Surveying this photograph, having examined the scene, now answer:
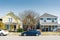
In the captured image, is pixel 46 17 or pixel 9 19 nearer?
pixel 9 19

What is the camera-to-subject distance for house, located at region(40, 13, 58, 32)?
67.9m

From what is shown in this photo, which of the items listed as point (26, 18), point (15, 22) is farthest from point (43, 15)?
point (15, 22)

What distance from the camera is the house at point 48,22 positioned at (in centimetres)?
6794

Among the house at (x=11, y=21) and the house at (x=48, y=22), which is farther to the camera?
the house at (x=48, y=22)

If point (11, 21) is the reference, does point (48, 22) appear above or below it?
below

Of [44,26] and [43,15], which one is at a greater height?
[43,15]

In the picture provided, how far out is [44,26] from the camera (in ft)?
225

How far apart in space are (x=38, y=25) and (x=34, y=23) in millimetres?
2696

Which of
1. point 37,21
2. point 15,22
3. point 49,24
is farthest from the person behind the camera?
point 37,21

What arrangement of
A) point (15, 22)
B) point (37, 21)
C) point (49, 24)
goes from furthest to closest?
point (37, 21) → point (49, 24) → point (15, 22)

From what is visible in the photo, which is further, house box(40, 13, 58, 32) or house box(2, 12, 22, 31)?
house box(40, 13, 58, 32)

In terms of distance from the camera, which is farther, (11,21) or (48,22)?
(48,22)

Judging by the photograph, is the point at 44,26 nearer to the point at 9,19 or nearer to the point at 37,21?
the point at 37,21

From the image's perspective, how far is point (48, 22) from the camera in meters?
68.5
